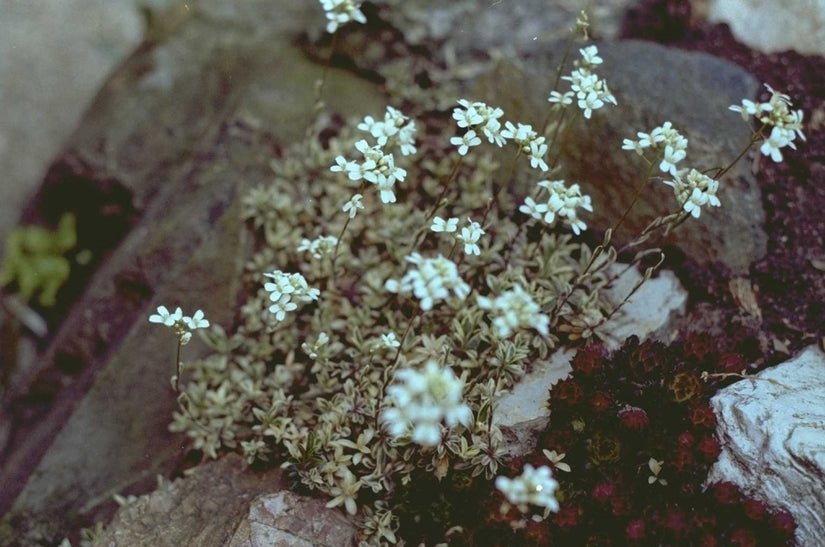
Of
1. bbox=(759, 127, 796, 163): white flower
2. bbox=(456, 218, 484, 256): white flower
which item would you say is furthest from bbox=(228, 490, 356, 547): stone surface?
bbox=(759, 127, 796, 163): white flower

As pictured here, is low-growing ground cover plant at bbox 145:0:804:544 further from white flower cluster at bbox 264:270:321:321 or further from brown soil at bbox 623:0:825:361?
brown soil at bbox 623:0:825:361

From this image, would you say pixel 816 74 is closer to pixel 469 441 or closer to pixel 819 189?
pixel 819 189

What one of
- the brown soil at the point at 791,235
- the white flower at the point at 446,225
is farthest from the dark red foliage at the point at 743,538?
the white flower at the point at 446,225

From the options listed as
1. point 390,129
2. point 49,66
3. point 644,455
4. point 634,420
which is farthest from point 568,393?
point 49,66

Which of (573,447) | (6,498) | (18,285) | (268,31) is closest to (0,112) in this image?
(18,285)

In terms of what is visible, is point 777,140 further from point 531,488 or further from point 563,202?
point 531,488
